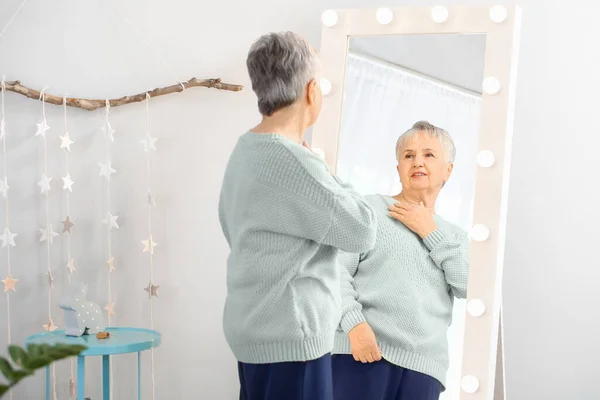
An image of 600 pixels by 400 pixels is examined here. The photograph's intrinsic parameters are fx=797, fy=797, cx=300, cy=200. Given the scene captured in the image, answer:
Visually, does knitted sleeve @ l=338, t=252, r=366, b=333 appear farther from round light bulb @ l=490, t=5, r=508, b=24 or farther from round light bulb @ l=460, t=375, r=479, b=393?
round light bulb @ l=490, t=5, r=508, b=24

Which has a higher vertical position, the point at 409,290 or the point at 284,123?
the point at 284,123

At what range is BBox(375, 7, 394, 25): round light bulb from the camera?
2.02 meters

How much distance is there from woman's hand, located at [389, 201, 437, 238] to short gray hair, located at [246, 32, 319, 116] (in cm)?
55

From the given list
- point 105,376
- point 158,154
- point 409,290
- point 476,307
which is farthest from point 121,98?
point 476,307

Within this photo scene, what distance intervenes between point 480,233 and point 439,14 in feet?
1.80

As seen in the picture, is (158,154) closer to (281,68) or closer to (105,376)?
(105,376)

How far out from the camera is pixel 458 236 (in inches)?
75.6

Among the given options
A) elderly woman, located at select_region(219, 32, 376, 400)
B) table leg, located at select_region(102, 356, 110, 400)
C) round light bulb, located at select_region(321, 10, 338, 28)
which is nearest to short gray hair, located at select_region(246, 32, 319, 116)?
elderly woman, located at select_region(219, 32, 376, 400)

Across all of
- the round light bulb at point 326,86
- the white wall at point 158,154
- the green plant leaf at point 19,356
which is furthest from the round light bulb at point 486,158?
the green plant leaf at point 19,356

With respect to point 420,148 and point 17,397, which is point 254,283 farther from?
point 17,397

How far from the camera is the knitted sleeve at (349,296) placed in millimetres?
1918

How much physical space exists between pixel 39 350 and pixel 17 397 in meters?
2.09

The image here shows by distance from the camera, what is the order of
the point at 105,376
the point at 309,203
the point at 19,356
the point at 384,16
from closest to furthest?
1. the point at 19,356
2. the point at 309,203
3. the point at 384,16
4. the point at 105,376

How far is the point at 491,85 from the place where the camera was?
192cm
